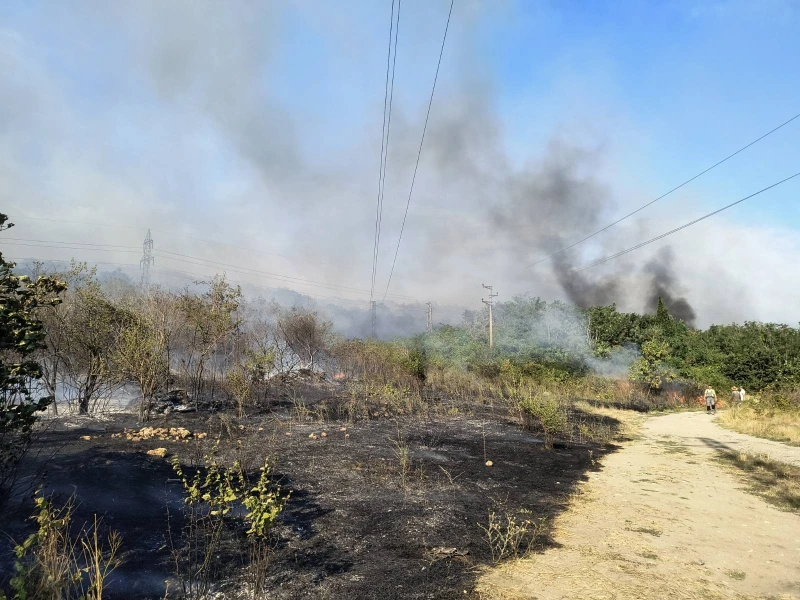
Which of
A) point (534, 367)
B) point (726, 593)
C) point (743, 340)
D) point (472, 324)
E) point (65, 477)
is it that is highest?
point (472, 324)

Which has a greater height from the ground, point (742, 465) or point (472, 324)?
point (472, 324)

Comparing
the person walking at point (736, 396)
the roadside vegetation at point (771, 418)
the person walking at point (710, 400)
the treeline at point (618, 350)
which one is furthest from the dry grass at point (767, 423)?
the treeline at point (618, 350)

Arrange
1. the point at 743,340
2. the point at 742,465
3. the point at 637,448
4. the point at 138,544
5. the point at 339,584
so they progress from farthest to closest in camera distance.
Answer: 1. the point at 743,340
2. the point at 637,448
3. the point at 742,465
4. the point at 138,544
5. the point at 339,584

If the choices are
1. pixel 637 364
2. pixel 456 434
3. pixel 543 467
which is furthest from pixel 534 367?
pixel 543 467

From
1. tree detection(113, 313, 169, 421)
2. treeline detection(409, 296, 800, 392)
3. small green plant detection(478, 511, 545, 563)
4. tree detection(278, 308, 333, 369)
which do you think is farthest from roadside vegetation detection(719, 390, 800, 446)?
tree detection(278, 308, 333, 369)

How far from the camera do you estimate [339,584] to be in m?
3.86

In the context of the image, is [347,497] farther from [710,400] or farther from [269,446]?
[710,400]

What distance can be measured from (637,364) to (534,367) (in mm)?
5420

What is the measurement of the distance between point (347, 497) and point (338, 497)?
12 cm

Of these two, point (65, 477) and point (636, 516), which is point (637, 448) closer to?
point (636, 516)

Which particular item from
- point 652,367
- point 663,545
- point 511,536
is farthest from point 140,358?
point 652,367

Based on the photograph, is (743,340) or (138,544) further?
(743,340)

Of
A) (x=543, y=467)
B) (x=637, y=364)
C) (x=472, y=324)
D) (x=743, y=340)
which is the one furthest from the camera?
(x=472, y=324)

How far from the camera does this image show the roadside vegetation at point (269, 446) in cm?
382
